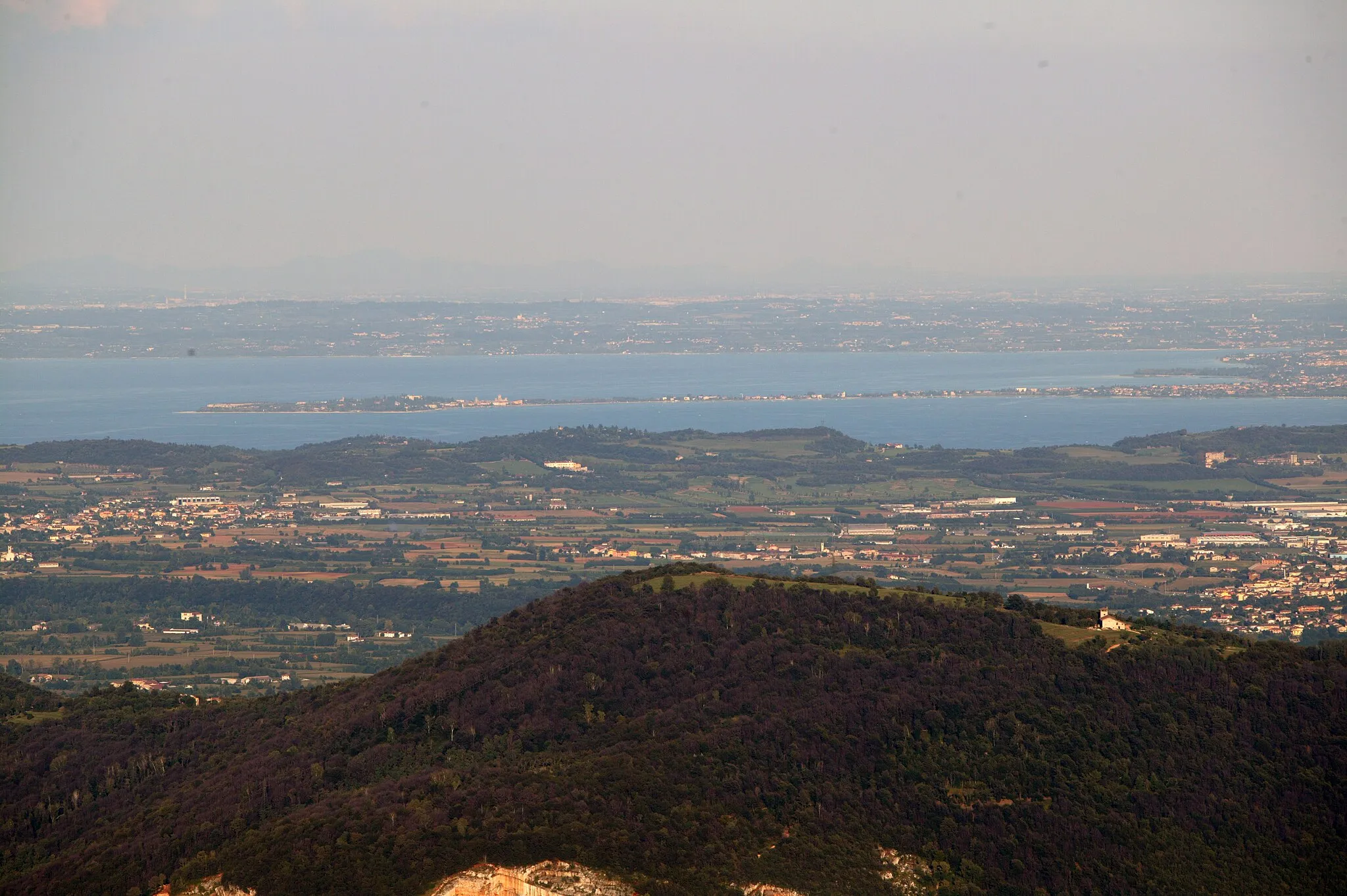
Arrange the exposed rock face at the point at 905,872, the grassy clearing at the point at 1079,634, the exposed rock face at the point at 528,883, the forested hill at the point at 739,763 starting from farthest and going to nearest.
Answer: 1. the grassy clearing at the point at 1079,634
2. the exposed rock face at the point at 905,872
3. the forested hill at the point at 739,763
4. the exposed rock face at the point at 528,883

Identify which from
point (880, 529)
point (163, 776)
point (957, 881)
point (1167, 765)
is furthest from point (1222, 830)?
point (880, 529)

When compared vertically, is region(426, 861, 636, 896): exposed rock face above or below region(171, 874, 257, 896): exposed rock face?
above

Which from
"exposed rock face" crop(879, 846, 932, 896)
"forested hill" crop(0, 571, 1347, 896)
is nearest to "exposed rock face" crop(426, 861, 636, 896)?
"forested hill" crop(0, 571, 1347, 896)

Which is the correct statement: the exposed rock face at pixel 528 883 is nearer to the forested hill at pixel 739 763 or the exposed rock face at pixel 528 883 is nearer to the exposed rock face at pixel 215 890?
the forested hill at pixel 739 763

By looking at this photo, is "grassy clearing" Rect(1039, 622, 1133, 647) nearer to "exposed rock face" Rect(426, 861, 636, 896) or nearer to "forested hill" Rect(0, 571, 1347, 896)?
"forested hill" Rect(0, 571, 1347, 896)

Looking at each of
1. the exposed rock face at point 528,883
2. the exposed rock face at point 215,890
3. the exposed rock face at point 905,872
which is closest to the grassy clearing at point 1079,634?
the exposed rock face at point 905,872

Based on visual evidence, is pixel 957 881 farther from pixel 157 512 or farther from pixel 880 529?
pixel 157 512
